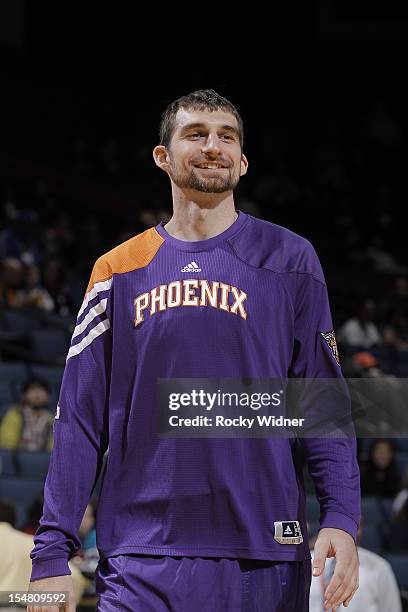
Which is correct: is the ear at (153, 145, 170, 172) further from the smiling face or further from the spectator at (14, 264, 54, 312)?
the spectator at (14, 264, 54, 312)

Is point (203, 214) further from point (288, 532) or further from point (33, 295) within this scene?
point (33, 295)

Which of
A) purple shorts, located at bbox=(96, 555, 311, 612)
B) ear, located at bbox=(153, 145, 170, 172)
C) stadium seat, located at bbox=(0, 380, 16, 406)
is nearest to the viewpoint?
purple shorts, located at bbox=(96, 555, 311, 612)

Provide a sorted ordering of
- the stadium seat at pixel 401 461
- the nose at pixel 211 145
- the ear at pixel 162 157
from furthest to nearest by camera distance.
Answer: the stadium seat at pixel 401 461 < the ear at pixel 162 157 < the nose at pixel 211 145

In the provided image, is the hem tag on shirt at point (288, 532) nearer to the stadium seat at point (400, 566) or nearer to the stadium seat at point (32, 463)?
the stadium seat at point (400, 566)

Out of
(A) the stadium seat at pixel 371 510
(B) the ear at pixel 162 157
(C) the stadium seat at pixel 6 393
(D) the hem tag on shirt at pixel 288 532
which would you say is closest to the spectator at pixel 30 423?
(C) the stadium seat at pixel 6 393

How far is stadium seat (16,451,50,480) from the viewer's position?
7.52 m

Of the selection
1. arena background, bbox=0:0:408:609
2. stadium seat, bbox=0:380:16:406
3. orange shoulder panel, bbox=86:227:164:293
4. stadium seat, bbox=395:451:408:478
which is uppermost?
arena background, bbox=0:0:408:609

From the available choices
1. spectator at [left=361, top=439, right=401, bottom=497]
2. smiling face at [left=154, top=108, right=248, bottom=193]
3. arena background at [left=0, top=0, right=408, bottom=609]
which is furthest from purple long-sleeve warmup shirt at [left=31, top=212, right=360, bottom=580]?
arena background at [left=0, top=0, right=408, bottom=609]

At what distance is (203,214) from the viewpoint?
2.59 m

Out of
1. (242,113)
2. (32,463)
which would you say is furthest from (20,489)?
(242,113)

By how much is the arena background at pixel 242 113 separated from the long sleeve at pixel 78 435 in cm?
1040

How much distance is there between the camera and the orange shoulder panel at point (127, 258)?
2592mm

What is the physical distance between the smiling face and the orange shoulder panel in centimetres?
15

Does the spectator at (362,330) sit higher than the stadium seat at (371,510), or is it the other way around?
the spectator at (362,330)
